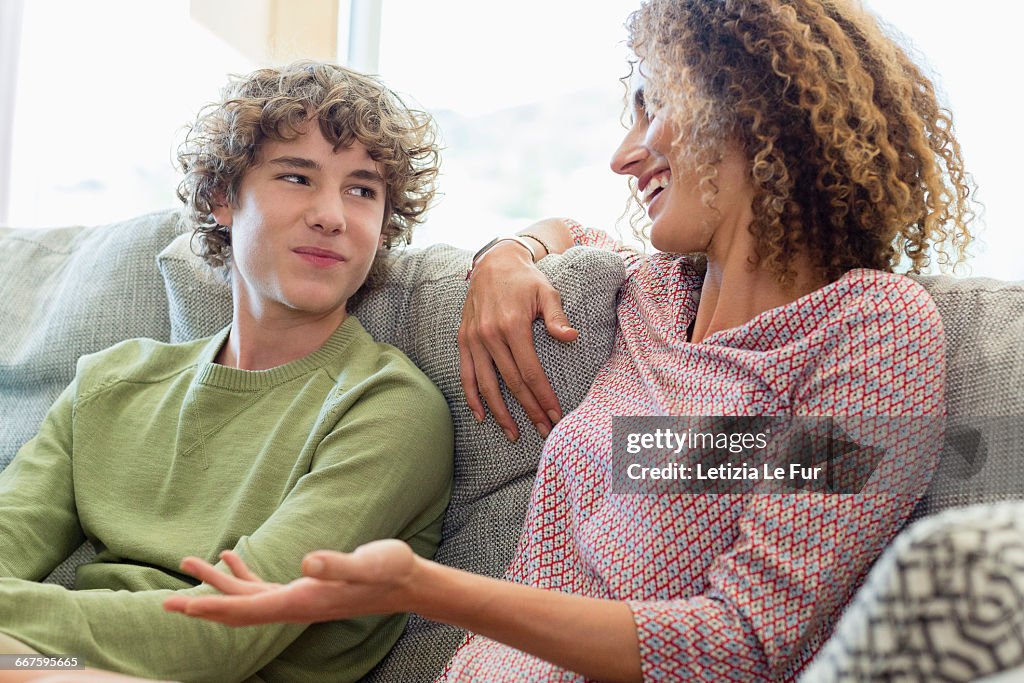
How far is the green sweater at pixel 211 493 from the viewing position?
1.14 metres

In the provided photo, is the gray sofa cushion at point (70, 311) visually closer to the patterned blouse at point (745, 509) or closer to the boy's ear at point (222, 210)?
the boy's ear at point (222, 210)

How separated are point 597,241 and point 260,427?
626mm

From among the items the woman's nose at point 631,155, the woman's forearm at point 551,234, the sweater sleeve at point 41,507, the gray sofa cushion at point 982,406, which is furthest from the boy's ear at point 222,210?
the gray sofa cushion at point 982,406

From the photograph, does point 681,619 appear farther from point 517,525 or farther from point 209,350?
point 209,350

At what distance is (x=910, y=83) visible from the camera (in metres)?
1.28

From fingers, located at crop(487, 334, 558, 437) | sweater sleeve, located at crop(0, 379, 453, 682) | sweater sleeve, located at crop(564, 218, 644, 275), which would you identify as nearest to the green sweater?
sweater sleeve, located at crop(0, 379, 453, 682)

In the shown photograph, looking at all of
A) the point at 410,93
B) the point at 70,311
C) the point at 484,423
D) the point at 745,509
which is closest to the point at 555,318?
the point at 484,423

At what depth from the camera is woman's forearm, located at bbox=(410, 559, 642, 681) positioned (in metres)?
0.96

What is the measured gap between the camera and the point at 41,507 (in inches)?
55.9

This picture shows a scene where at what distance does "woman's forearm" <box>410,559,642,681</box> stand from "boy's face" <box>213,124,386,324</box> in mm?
643

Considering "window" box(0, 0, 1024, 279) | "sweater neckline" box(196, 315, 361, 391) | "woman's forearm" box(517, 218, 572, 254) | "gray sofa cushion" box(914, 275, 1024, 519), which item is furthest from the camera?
"window" box(0, 0, 1024, 279)

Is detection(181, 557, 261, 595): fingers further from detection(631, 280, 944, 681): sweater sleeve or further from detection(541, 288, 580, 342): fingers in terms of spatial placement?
detection(541, 288, 580, 342): fingers

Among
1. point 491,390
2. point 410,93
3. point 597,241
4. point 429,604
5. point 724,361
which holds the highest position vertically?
point 410,93

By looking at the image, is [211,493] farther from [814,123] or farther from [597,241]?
[814,123]
